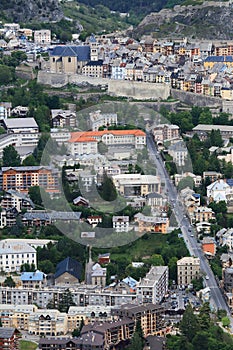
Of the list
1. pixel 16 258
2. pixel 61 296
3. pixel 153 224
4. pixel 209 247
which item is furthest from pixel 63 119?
pixel 61 296

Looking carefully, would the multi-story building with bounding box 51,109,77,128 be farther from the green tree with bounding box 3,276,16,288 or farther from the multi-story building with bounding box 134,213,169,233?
the green tree with bounding box 3,276,16,288

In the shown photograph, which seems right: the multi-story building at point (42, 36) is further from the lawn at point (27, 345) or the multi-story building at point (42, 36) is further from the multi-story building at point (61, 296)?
the lawn at point (27, 345)

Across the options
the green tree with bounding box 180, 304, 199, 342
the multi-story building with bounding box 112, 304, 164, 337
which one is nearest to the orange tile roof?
the multi-story building with bounding box 112, 304, 164, 337

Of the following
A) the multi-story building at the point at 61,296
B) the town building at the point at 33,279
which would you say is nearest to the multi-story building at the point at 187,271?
the multi-story building at the point at 61,296

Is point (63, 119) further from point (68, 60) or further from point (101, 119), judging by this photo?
point (68, 60)

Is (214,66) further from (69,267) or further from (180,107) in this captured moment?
(69,267)

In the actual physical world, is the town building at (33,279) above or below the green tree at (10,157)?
below

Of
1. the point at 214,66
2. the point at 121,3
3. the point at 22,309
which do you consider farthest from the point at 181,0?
the point at 22,309

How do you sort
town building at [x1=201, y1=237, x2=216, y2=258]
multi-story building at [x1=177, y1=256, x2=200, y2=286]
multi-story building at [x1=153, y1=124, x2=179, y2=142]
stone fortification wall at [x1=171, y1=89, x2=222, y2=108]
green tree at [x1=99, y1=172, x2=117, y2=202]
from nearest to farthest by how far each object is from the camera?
multi-story building at [x1=177, y1=256, x2=200, y2=286] → town building at [x1=201, y1=237, x2=216, y2=258] → green tree at [x1=99, y1=172, x2=117, y2=202] → multi-story building at [x1=153, y1=124, x2=179, y2=142] → stone fortification wall at [x1=171, y1=89, x2=222, y2=108]
